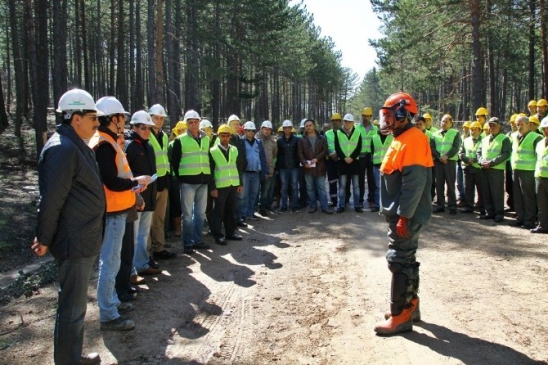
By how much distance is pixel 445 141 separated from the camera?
426 inches

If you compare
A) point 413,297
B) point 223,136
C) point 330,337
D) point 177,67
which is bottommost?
point 330,337

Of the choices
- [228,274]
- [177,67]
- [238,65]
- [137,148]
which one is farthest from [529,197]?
[238,65]

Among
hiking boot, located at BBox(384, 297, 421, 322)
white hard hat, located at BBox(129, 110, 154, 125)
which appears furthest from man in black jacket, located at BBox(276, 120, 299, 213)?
hiking boot, located at BBox(384, 297, 421, 322)

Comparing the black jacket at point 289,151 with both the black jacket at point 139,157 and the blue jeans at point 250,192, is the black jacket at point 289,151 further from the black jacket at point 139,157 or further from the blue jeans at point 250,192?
the black jacket at point 139,157

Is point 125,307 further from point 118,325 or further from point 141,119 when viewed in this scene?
point 141,119

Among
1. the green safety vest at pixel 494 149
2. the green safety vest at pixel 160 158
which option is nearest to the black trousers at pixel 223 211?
the green safety vest at pixel 160 158

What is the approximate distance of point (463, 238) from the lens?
8.47 m

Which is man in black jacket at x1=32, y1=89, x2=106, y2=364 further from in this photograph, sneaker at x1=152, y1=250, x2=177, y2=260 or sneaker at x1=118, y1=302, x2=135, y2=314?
sneaker at x1=152, y1=250, x2=177, y2=260

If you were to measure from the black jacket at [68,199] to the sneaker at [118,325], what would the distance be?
1457 millimetres

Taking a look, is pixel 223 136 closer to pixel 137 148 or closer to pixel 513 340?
pixel 137 148

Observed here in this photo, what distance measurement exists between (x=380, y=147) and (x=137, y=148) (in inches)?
269

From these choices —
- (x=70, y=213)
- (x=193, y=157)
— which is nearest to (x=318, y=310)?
(x=70, y=213)

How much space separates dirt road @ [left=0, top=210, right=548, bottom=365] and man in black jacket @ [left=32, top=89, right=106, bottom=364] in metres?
0.80

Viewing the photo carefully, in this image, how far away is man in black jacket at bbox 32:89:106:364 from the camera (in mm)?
3387
